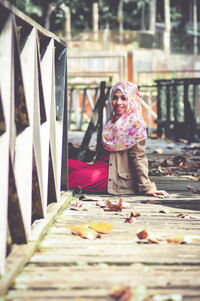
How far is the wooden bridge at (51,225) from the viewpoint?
208 centimetres

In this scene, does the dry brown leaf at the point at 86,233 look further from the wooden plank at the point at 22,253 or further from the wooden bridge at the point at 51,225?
the wooden plank at the point at 22,253

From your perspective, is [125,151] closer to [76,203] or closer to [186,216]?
[76,203]

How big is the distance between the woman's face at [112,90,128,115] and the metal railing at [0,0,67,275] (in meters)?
0.87

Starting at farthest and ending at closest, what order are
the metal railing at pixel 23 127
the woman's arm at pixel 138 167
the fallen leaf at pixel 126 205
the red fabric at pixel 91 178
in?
the red fabric at pixel 91 178, the woman's arm at pixel 138 167, the fallen leaf at pixel 126 205, the metal railing at pixel 23 127

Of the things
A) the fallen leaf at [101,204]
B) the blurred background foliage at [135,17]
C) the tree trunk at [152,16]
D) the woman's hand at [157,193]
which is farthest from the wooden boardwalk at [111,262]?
the tree trunk at [152,16]

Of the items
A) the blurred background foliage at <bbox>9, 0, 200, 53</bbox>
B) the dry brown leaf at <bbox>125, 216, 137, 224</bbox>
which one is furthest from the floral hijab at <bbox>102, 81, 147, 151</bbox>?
the blurred background foliage at <bbox>9, 0, 200, 53</bbox>

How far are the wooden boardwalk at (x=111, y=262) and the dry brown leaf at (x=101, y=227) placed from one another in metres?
0.03

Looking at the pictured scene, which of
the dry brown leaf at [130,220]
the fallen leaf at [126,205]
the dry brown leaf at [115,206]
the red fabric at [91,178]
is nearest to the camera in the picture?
the dry brown leaf at [130,220]

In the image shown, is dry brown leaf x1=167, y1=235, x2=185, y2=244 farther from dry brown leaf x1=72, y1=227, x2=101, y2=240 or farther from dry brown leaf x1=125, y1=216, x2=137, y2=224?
dry brown leaf x1=125, y1=216, x2=137, y2=224

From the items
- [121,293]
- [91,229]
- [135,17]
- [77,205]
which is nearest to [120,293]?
[121,293]

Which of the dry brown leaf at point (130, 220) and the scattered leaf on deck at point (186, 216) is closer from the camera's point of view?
the dry brown leaf at point (130, 220)

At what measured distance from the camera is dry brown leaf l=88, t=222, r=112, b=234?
9.92 ft

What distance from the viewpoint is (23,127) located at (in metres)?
2.66

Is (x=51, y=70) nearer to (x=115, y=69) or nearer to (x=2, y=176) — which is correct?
(x=2, y=176)
